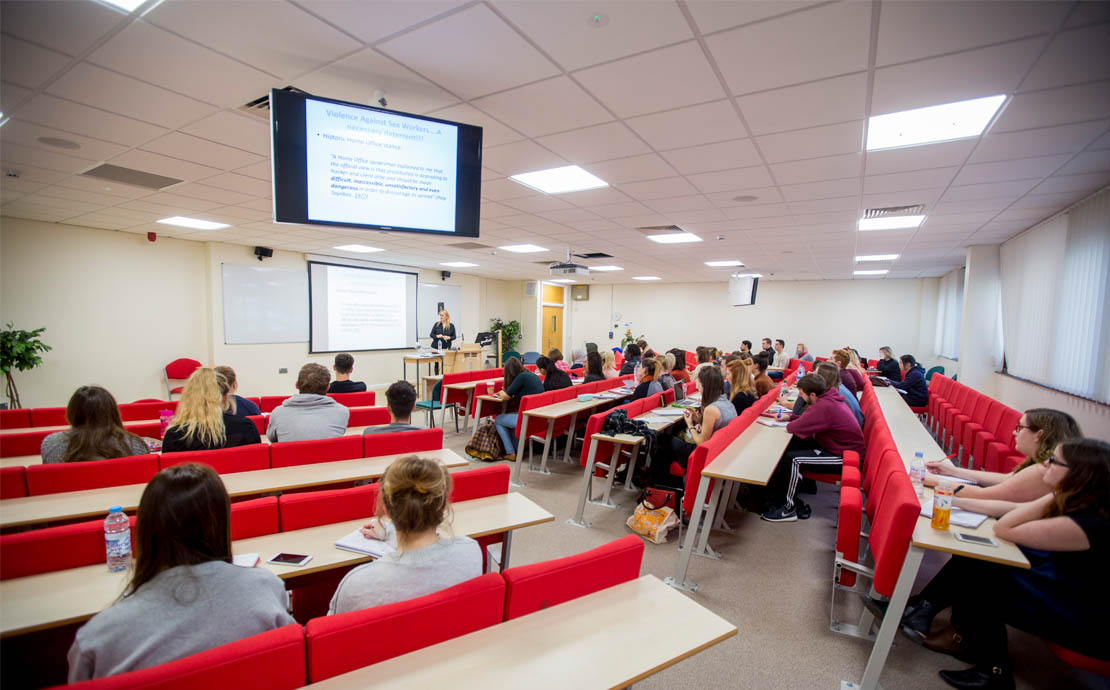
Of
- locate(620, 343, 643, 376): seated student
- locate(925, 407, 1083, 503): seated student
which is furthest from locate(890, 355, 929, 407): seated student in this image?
locate(925, 407, 1083, 503): seated student

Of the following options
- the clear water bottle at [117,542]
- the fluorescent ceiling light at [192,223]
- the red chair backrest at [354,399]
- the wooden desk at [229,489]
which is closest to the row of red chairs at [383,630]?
the wooden desk at [229,489]

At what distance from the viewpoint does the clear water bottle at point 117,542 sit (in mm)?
1856

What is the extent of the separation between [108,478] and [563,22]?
3473 millimetres

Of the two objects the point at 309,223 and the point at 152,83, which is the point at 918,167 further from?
the point at 152,83

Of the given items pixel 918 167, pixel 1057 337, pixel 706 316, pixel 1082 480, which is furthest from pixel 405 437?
pixel 706 316

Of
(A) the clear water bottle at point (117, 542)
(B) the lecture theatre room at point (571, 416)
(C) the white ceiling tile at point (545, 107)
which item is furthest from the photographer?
(C) the white ceiling tile at point (545, 107)

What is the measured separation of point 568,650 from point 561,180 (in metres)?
3.97

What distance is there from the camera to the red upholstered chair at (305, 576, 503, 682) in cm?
129

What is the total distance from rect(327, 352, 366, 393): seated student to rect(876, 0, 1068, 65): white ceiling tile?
525 cm

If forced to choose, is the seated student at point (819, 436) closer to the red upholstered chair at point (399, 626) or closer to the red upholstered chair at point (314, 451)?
the red upholstered chair at point (399, 626)

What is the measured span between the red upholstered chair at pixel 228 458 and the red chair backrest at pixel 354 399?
95.4 inches

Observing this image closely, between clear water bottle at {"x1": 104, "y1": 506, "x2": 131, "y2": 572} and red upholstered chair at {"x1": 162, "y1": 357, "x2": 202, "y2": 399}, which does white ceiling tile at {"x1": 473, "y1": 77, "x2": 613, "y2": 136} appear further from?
red upholstered chair at {"x1": 162, "y1": 357, "x2": 202, "y2": 399}

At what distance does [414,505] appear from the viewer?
5.22ft

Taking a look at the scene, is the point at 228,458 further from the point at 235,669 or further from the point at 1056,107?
the point at 1056,107
